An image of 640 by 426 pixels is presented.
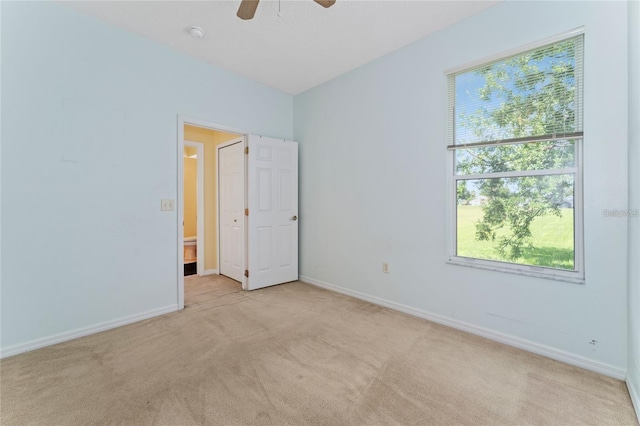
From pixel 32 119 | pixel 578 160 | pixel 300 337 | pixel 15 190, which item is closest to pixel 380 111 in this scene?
pixel 578 160

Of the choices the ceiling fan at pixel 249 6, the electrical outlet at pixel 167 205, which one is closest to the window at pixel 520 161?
the ceiling fan at pixel 249 6

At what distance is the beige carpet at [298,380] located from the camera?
147 cm

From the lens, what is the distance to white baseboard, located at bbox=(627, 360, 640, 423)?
4.94ft

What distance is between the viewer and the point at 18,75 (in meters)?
2.11

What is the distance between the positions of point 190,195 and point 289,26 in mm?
4758

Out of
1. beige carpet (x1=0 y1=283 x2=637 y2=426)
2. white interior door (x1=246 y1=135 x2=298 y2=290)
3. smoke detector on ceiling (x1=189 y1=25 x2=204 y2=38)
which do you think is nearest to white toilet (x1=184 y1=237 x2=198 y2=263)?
white interior door (x1=246 y1=135 x2=298 y2=290)

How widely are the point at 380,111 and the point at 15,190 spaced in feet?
11.2

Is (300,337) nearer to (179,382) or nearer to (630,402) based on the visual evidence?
(179,382)

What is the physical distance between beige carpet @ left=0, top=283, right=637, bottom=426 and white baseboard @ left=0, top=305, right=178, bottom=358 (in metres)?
0.08

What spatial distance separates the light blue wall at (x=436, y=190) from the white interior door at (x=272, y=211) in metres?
0.19

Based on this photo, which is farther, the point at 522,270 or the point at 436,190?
the point at 436,190

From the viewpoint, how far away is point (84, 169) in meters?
2.41

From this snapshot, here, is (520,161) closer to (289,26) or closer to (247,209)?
(289,26)

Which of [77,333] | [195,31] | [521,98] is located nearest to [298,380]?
[77,333]
